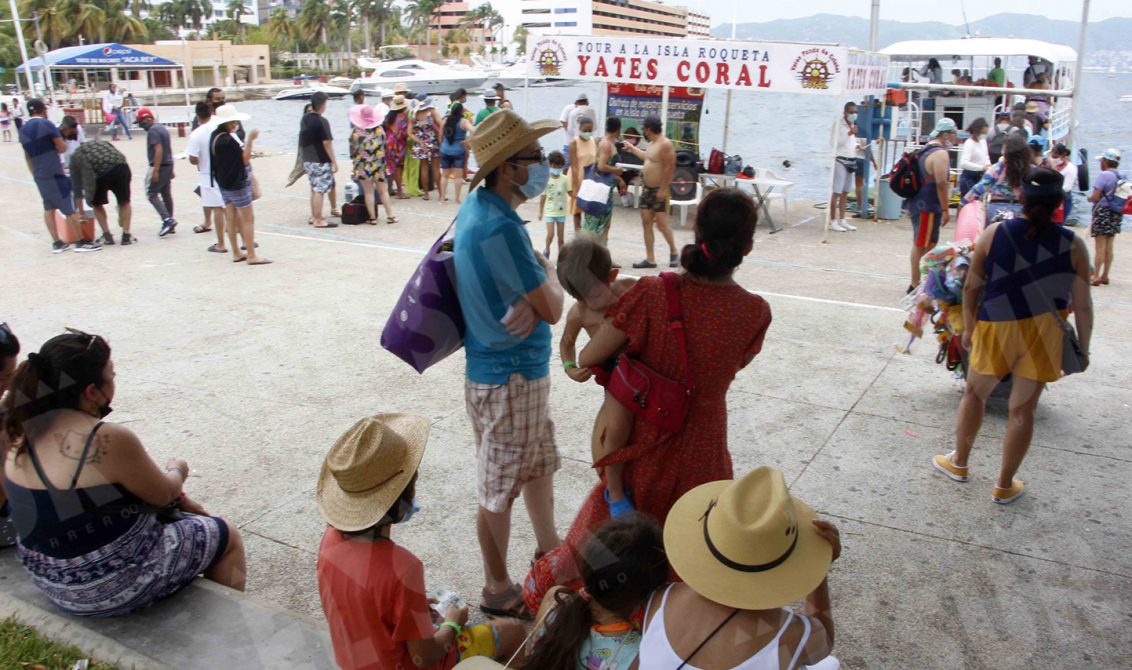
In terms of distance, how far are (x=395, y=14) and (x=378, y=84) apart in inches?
2587

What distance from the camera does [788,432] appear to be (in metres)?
5.01

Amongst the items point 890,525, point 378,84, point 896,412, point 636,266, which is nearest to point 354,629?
point 890,525

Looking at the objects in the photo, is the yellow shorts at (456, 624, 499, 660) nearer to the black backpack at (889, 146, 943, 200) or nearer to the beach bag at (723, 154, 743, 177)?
the black backpack at (889, 146, 943, 200)

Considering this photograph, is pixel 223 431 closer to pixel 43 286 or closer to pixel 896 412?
pixel 896 412

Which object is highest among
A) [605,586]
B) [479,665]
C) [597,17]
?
[597,17]

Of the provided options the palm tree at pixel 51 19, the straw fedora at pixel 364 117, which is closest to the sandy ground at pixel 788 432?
the straw fedora at pixel 364 117

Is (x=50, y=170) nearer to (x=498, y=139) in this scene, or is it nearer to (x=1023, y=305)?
(x=498, y=139)

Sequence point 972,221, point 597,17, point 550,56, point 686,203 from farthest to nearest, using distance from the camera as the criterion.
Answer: point 597,17 < point 550,56 < point 686,203 < point 972,221

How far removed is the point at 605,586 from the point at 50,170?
389 inches

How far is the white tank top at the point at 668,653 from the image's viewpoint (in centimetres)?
201

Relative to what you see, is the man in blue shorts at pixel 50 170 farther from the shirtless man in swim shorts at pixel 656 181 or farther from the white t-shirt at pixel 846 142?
the white t-shirt at pixel 846 142

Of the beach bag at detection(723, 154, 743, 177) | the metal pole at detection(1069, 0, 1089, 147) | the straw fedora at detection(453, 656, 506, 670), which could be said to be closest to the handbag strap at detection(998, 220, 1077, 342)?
the straw fedora at detection(453, 656, 506, 670)

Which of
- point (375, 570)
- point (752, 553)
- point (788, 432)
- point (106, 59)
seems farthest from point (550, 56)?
point (106, 59)

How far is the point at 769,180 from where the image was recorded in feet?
40.3
